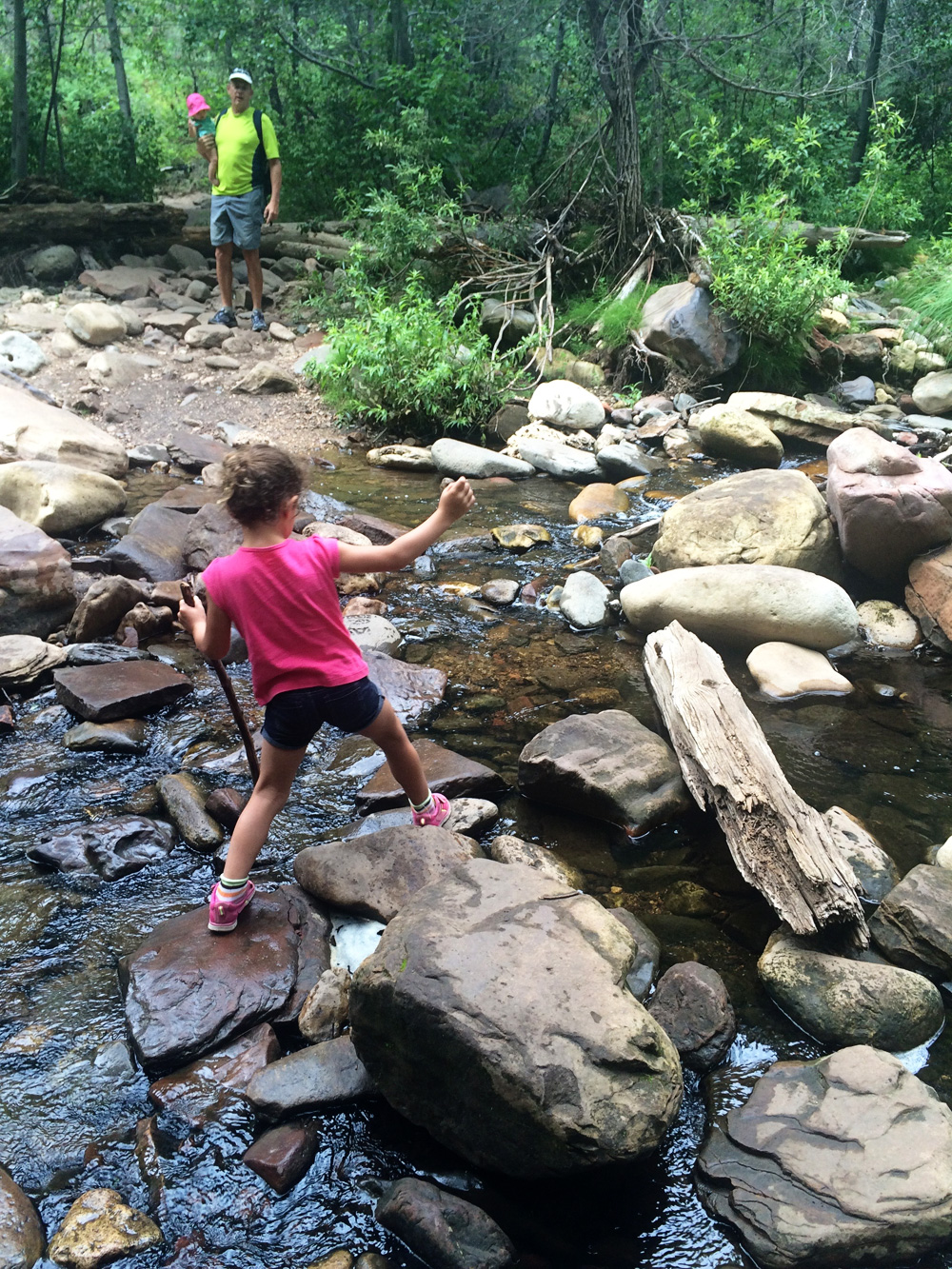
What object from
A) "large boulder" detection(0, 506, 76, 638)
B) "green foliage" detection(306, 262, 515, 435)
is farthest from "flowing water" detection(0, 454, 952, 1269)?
"green foliage" detection(306, 262, 515, 435)

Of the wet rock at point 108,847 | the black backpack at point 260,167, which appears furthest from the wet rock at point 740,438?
the wet rock at point 108,847

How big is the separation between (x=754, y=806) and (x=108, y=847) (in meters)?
2.28

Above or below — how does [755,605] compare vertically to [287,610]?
below

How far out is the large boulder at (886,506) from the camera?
5.07m

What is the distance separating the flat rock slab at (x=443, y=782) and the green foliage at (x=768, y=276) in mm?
6421

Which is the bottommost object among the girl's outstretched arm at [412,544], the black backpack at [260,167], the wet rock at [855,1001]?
the wet rock at [855,1001]

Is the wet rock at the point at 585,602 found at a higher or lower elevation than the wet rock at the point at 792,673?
higher

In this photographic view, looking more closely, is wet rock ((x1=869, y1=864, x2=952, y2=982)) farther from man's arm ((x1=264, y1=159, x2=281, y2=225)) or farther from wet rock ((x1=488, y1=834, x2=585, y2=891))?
man's arm ((x1=264, y1=159, x2=281, y2=225))

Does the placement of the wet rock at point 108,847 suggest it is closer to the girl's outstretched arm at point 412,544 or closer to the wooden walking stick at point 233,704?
the wooden walking stick at point 233,704

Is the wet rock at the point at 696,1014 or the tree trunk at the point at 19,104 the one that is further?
the tree trunk at the point at 19,104

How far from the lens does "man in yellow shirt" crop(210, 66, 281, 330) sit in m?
9.16

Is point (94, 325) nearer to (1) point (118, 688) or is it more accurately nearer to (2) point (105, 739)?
(1) point (118, 688)

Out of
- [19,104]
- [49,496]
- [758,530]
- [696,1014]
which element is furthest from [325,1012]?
[19,104]

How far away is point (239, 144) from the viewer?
363 inches
